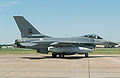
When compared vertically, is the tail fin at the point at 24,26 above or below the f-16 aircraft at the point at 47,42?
above

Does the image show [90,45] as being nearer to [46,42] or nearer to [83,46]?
[83,46]

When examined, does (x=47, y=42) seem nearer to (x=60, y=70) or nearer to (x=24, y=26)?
(x=24, y=26)

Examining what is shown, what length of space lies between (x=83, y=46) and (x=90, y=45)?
949 millimetres

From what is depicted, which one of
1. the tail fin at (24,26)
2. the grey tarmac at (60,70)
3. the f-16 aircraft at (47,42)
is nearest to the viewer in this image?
the grey tarmac at (60,70)

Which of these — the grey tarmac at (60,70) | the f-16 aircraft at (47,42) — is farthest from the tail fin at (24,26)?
the grey tarmac at (60,70)

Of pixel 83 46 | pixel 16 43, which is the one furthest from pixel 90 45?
pixel 16 43

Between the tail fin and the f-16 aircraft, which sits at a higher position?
the tail fin

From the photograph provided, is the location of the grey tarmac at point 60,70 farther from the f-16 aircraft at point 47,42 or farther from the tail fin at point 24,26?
the tail fin at point 24,26

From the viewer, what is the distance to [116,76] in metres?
9.77

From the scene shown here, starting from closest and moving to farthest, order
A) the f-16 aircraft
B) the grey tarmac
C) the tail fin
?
the grey tarmac
the f-16 aircraft
the tail fin

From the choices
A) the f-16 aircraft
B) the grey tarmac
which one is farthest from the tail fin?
the grey tarmac

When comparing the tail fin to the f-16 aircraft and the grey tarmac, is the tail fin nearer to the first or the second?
the f-16 aircraft

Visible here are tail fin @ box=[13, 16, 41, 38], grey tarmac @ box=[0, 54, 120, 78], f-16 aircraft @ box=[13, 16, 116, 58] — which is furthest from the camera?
tail fin @ box=[13, 16, 41, 38]

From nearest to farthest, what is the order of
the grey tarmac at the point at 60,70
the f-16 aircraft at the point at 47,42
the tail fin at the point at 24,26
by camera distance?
the grey tarmac at the point at 60,70, the f-16 aircraft at the point at 47,42, the tail fin at the point at 24,26
